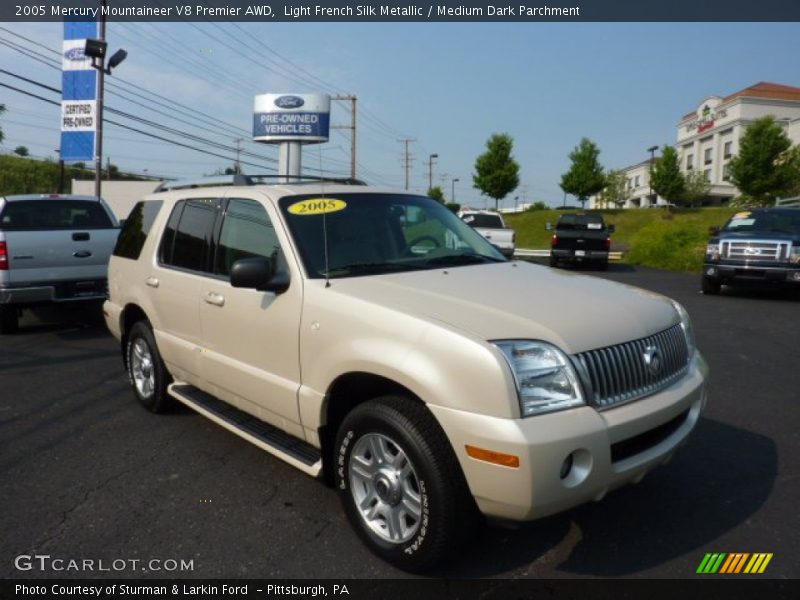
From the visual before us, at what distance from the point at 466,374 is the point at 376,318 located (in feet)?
1.88

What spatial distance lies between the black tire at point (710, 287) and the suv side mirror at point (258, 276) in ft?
38.8

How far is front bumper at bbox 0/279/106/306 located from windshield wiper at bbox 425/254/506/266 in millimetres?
6303

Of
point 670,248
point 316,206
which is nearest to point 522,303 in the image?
point 316,206

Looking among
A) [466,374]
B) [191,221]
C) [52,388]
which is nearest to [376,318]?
[466,374]

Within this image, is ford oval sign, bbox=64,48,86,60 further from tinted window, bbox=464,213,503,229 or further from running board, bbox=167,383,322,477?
running board, bbox=167,383,322,477

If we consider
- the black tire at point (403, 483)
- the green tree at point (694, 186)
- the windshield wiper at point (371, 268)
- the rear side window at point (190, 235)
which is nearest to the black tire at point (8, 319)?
the rear side window at point (190, 235)

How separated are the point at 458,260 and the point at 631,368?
1.37 m

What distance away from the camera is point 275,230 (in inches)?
145

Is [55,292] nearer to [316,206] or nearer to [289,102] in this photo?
[316,206]

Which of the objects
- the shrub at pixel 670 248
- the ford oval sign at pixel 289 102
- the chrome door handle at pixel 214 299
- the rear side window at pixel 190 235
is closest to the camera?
the chrome door handle at pixel 214 299

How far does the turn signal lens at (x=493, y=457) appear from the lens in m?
2.43

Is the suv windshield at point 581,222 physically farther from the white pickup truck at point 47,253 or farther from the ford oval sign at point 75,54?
the white pickup truck at point 47,253

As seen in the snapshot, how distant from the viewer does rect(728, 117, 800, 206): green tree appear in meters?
41.3

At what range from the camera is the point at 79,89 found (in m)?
19.0
